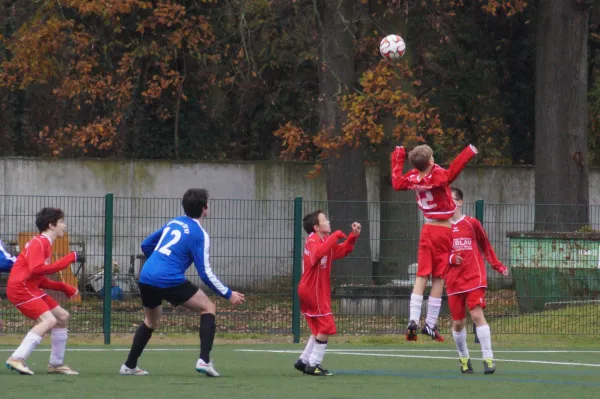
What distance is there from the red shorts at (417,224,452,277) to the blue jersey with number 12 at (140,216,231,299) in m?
1.98

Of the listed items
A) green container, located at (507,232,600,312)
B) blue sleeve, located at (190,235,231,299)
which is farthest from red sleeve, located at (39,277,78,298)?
green container, located at (507,232,600,312)

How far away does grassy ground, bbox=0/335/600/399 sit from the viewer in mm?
9500

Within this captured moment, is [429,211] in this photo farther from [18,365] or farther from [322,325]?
[18,365]

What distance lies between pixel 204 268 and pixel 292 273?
19.5ft

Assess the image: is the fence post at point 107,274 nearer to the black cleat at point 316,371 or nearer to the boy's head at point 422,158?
the black cleat at point 316,371

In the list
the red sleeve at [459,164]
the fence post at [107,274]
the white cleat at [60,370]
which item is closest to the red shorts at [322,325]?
the red sleeve at [459,164]

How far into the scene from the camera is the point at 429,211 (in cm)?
1101

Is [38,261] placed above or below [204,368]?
above

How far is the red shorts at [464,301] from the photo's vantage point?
1106cm

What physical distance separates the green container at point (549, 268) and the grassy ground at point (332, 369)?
0.72 m

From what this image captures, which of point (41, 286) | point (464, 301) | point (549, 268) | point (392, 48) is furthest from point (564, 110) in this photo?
point (41, 286)

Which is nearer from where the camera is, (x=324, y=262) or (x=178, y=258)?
(x=178, y=258)

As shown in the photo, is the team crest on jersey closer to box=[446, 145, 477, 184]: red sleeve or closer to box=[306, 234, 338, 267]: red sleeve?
box=[306, 234, 338, 267]: red sleeve

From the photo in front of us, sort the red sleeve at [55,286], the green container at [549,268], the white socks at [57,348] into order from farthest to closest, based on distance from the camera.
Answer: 1. the green container at [549,268]
2. the red sleeve at [55,286]
3. the white socks at [57,348]
